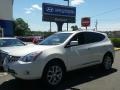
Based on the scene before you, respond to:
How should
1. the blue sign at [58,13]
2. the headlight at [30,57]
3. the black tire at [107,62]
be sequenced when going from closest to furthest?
the headlight at [30,57], the black tire at [107,62], the blue sign at [58,13]

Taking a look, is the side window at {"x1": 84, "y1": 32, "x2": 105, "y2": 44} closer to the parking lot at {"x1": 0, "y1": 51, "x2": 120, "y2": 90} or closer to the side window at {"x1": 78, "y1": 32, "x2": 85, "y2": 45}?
the side window at {"x1": 78, "y1": 32, "x2": 85, "y2": 45}

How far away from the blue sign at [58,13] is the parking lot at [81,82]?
72.5 ft

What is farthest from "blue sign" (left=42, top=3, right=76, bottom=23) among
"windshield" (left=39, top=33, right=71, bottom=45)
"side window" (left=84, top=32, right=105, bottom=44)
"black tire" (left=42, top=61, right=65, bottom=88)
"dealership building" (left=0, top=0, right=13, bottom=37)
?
"black tire" (left=42, top=61, right=65, bottom=88)

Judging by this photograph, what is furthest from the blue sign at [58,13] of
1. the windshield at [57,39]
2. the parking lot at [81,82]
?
the windshield at [57,39]

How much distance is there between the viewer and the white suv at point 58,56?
307 inches

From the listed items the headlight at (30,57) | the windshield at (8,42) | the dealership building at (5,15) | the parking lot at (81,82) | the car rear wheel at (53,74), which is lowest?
the parking lot at (81,82)

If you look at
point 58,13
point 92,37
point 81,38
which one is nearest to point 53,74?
point 81,38

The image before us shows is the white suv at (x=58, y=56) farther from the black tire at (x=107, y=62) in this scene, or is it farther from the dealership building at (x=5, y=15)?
the dealership building at (x=5, y=15)

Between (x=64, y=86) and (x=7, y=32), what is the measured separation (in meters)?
23.5

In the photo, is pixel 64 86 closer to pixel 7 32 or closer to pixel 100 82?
pixel 100 82

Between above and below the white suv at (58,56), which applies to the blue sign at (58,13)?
above

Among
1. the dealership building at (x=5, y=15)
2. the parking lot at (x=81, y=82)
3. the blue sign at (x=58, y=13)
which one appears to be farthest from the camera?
the blue sign at (x=58, y=13)

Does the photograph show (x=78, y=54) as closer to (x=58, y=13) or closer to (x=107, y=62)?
(x=107, y=62)

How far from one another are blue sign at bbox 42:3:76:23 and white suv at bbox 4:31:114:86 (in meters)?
21.7
